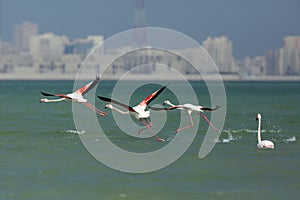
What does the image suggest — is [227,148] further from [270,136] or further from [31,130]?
[31,130]

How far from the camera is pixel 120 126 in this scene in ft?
109

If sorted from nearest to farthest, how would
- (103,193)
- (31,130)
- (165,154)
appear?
(103,193), (165,154), (31,130)

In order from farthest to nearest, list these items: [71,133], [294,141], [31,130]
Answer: [31,130], [71,133], [294,141]

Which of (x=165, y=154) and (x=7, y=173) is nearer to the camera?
(x=7, y=173)

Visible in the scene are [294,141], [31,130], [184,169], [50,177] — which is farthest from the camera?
[31,130]

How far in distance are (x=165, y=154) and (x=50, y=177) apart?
4.75 metres

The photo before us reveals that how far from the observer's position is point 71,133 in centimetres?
2936

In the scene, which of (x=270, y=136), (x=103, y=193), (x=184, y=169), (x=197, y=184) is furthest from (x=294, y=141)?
(x=103, y=193)

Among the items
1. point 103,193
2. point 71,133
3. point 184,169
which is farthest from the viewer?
point 71,133

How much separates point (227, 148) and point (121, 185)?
680 cm

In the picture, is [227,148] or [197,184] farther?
[227,148]

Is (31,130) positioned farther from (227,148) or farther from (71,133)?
(227,148)

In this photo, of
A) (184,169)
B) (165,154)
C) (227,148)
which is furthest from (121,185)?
(227,148)

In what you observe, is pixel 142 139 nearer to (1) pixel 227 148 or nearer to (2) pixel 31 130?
(1) pixel 227 148
